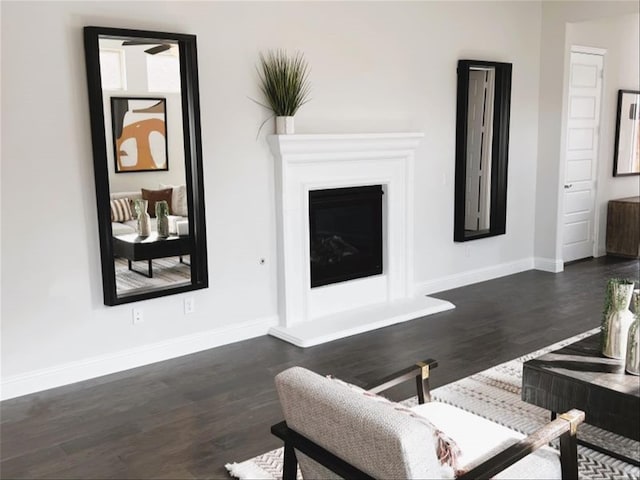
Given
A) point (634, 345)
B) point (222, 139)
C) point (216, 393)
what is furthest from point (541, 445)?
point (222, 139)

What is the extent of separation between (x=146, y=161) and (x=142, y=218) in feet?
1.21

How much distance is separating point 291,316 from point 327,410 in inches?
121

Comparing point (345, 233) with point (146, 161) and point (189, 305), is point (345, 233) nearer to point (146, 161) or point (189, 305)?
point (189, 305)

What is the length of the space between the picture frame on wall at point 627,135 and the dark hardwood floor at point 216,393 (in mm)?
2804

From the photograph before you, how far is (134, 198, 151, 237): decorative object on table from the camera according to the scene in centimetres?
406

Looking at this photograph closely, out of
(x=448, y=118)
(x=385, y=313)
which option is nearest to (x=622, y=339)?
Answer: (x=385, y=313)

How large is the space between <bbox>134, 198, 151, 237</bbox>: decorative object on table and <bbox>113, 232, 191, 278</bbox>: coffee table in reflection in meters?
0.04

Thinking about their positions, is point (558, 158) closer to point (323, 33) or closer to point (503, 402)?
point (323, 33)

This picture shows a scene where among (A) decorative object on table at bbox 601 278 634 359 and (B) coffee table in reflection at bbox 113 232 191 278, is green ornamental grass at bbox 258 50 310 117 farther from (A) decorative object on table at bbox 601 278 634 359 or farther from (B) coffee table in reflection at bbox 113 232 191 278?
(A) decorative object on table at bbox 601 278 634 359

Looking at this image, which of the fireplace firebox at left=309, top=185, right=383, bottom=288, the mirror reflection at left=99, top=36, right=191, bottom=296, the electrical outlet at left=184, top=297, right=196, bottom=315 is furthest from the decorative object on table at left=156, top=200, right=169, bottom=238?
the fireplace firebox at left=309, top=185, right=383, bottom=288

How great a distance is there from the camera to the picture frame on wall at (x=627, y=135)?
757 centimetres

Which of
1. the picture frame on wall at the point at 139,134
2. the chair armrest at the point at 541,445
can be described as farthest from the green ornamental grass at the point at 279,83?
the chair armrest at the point at 541,445

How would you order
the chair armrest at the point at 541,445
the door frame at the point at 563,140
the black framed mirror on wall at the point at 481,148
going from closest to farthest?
the chair armrest at the point at 541,445, the black framed mirror on wall at the point at 481,148, the door frame at the point at 563,140

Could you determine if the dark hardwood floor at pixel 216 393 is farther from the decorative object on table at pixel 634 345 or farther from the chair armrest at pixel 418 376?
the decorative object on table at pixel 634 345
